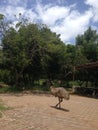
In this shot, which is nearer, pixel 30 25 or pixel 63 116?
pixel 63 116

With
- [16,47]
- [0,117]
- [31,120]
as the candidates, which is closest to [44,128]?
[31,120]

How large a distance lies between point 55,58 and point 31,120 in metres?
18.9

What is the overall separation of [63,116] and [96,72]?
16909mm

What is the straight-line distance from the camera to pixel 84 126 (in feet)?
32.6

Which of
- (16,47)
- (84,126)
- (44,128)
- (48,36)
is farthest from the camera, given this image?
(48,36)

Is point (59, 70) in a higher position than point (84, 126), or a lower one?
higher

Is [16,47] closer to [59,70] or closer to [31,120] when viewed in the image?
[59,70]

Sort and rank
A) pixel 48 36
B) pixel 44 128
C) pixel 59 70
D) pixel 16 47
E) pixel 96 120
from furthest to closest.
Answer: pixel 59 70 < pixel 48 36 < pixel 16 47 < pixel 96 120 < pixel 44 128

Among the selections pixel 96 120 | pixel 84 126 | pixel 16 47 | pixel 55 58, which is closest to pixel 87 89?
pixel 55 58

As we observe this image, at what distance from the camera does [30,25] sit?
25.2 meters

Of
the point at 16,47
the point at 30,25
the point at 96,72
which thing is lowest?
the point at 96,72

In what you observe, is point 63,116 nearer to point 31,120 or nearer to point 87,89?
point 31,120

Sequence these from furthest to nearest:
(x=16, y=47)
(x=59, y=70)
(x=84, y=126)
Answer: (x=59, y=70), (x=16, y=47), (x=84, y=126)

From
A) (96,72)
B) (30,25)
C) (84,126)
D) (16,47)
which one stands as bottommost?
(84,126)
